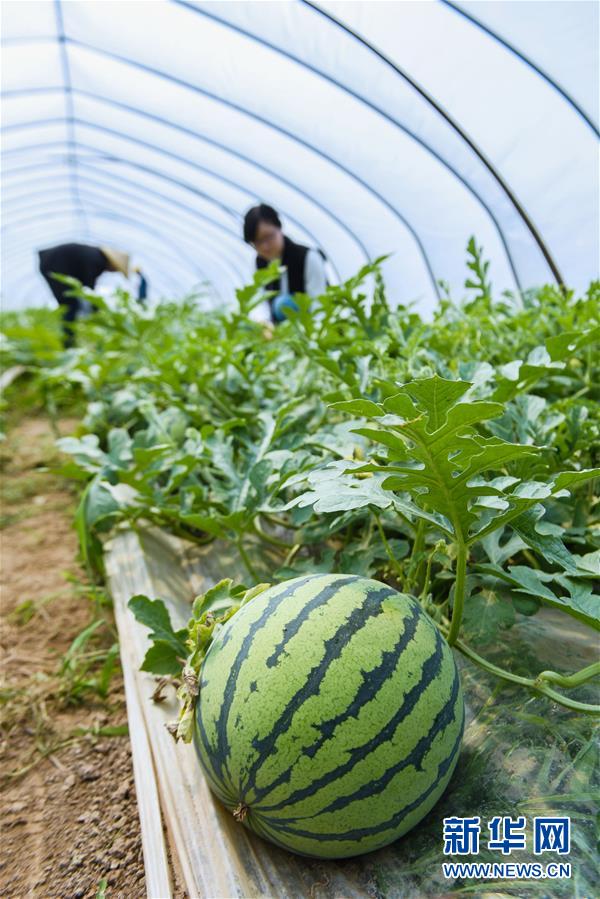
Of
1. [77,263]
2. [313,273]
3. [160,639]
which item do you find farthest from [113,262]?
[160,639]

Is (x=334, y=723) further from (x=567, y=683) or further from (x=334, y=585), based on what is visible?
(x=567, y=683)

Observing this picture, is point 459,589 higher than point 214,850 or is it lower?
higher

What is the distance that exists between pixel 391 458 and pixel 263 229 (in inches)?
145

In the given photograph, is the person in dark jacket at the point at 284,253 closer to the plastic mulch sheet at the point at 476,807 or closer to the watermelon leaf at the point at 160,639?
the watermelon leaf at the point at 160,639

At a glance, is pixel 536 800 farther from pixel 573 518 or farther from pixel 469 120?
pixel 469 120

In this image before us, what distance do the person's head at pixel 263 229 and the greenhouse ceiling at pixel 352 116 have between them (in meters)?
1.55

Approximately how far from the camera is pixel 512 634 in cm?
122

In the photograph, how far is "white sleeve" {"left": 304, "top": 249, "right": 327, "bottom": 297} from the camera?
4453mm

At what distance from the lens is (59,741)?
4.41 feet

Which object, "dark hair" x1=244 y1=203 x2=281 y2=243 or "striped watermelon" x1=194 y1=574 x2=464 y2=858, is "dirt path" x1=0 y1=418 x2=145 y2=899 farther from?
"dark hair" x1=244 y1=203 x2=281 y2=243

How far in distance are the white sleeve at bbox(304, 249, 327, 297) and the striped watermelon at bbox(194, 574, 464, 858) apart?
3821mm

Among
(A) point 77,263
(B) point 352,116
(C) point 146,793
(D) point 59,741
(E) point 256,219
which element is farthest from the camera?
(A) point 77,263

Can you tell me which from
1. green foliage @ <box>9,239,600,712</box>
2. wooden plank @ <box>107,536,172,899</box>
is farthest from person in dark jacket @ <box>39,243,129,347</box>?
wooden plank @ <box>107,536,172,899</box>

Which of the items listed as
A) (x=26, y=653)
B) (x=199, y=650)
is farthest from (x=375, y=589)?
(x=26, y=653)
